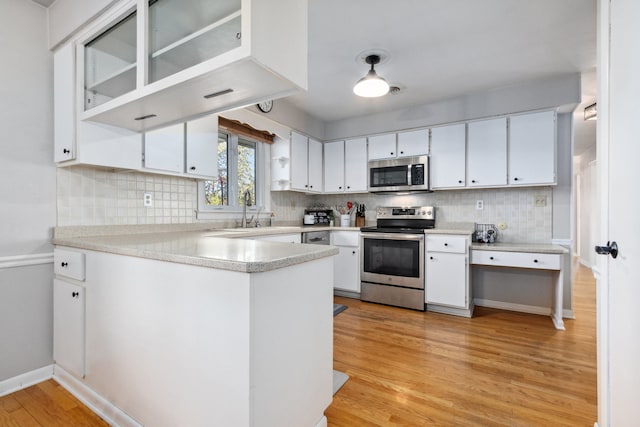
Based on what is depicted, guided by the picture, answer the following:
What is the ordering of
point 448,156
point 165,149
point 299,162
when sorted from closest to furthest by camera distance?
1. point 165,149
2. point 448,156
3. point 299,162

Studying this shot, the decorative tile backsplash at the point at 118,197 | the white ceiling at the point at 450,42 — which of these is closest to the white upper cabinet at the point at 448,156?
the white ceiling at the point at 450,42

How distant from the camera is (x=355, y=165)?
411 cm

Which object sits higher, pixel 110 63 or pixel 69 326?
pixel 110 63

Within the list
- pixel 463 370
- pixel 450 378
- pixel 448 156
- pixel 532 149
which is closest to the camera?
pixel 450 378

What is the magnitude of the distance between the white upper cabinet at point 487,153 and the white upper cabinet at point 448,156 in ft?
0.24

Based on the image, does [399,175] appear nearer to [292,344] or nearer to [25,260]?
[292,344]

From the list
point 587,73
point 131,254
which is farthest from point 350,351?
point 587,73

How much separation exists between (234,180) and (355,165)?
1.62 m

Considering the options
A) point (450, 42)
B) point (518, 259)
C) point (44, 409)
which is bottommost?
point (44, 409)

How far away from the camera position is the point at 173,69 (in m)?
1.43

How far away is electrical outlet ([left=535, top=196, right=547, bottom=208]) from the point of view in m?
3.28

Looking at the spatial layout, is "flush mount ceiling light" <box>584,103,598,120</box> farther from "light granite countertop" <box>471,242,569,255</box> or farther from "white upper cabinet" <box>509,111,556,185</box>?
"light granite countertop" <box>471,242,569,255</box>

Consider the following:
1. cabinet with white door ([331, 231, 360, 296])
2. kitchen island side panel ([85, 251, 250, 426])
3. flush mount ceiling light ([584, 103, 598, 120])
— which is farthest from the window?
flush mount ceiling light ([584, 103, 598, 120])

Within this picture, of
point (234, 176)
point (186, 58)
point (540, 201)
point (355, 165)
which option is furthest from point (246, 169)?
point (540, 201)
